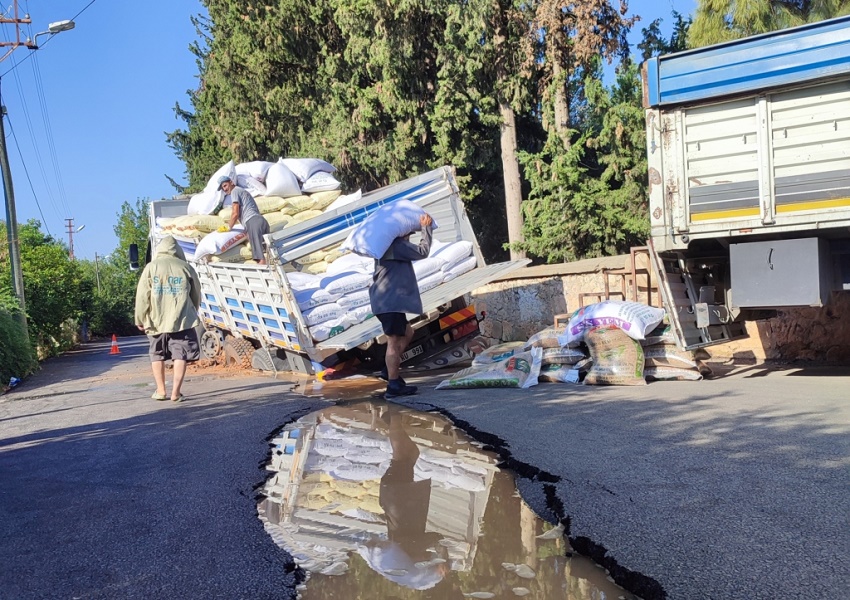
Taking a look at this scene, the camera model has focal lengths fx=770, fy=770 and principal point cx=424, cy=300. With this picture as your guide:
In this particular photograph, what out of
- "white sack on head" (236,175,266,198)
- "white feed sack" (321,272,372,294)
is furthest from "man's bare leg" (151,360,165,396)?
"white sack on head" (236,175,266,198)

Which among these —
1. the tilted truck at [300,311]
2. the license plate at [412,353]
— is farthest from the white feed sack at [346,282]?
the license plate at [412,353]

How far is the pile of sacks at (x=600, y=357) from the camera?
7484 millimetres

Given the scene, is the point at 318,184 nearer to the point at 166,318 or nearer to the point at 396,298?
the point at 166,318

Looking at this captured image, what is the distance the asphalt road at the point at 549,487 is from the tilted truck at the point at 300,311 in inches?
56.9

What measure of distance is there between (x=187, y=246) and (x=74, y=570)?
28.3 ft

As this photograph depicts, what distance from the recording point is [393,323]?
23.8ft

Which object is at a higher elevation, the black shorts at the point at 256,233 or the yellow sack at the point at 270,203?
the yellow sack at the point at 270,203

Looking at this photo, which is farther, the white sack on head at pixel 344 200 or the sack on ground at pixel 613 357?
the white sack on head at pixel 344 200

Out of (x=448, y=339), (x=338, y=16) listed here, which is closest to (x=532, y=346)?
(x=448, y=339)

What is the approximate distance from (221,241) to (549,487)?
23.1 ft

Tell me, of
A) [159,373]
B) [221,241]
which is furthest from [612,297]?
[159,373]

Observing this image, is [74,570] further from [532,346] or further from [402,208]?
[532,346]

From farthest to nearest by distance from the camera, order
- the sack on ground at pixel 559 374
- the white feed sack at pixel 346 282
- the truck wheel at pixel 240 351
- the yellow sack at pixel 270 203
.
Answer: the yellow sack at pixel 270 203
the truck wheel at pixel 240 351
the white feed sack at pixel 346 282
the sack on ground at pixel 559 374

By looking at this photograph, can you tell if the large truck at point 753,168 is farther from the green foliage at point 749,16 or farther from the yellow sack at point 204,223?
the green foliage at point 749,16
